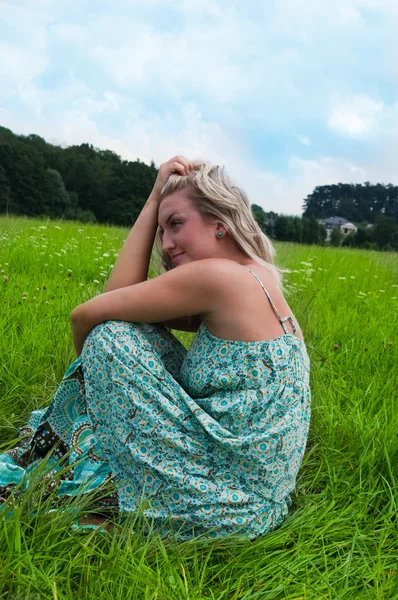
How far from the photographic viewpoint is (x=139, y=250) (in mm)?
2318

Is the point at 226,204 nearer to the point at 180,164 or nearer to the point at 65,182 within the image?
the point at 180,164

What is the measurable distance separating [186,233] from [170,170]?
344 mm

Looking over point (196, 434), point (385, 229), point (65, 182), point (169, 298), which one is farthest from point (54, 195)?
point (196, 434)

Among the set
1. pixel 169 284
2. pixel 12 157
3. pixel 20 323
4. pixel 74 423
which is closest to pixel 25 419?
pixel 74 423

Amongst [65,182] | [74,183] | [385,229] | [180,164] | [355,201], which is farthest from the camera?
[355,201]

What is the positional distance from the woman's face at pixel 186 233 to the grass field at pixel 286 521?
89 cm

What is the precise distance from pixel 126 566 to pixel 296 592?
0.49 meters

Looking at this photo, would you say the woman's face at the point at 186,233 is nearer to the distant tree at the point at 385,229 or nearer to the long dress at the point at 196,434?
the long dress at the point at 196,434

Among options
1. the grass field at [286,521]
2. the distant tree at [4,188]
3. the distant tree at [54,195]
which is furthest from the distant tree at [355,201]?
the grass field at [286,521]

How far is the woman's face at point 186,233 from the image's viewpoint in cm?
200

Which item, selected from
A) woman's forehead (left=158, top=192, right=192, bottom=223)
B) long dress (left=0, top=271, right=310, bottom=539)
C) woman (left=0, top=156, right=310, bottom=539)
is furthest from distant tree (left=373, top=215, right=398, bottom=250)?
long dress (left=0, top=271, right=310, bottom=539)

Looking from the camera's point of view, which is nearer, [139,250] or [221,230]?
[221,230]

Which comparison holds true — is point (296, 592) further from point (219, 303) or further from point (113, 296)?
point (113, 296)

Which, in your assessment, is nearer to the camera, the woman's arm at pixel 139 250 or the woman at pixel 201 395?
the woman at pixel 201 395
